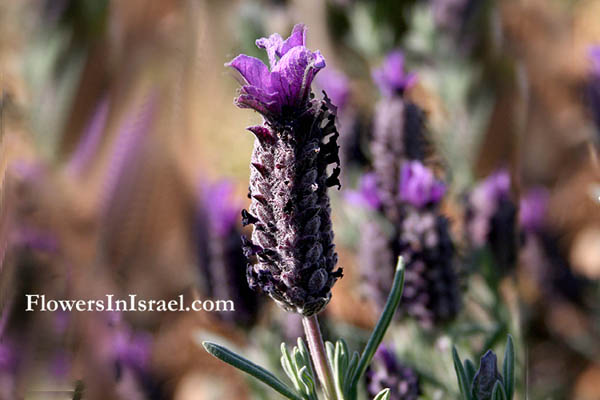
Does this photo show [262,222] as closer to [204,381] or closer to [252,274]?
[252,274]

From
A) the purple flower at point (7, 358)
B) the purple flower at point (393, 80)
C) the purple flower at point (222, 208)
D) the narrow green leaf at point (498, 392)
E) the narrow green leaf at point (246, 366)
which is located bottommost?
the narrow green leaf at point (498, 392)

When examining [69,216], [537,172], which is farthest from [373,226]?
[537,172]

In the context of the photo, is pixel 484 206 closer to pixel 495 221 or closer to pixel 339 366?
pixel 495 221

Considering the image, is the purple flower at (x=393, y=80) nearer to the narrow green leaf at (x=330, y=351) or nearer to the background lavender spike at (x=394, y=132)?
the background lavender spike at (x=394, y=132)

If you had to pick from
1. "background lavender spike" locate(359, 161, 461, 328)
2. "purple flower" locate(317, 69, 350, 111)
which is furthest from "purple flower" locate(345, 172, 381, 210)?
"purple flower" locate(317, 69, 350, 111)

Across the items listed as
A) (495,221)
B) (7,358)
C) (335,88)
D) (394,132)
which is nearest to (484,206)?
(495,221)

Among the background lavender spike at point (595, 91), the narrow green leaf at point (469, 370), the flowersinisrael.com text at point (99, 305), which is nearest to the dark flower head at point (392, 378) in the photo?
the narrow green leaf at point (469, 370)
